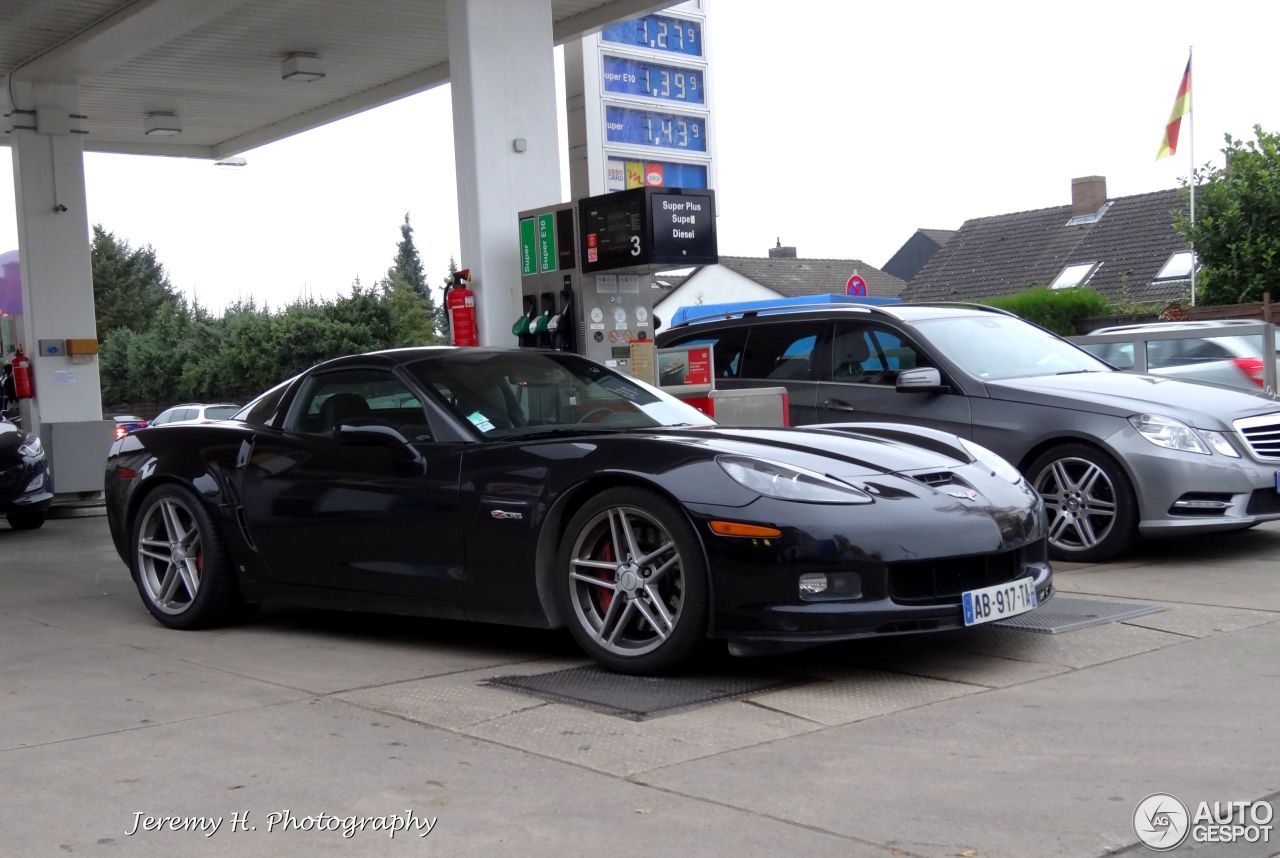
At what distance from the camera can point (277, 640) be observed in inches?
254

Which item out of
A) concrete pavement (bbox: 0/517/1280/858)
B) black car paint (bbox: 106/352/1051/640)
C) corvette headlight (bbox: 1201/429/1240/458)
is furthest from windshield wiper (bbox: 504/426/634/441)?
corvette headlight (bbox: 1201/429/1240/458)

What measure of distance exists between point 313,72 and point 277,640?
38.7 feet

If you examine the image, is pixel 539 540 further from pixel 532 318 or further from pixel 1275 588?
pixel 532 318

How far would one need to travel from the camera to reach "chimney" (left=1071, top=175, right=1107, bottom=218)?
45750 millimetres

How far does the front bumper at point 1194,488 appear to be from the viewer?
7.69 m

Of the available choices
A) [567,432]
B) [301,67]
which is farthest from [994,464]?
[301,67]

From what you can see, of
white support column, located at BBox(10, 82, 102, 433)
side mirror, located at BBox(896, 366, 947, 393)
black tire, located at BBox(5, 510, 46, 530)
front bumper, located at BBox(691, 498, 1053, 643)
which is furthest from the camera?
white support column, located at BBox(10, 82, 102, 433)

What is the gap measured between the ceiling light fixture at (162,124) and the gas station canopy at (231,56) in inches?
0.8

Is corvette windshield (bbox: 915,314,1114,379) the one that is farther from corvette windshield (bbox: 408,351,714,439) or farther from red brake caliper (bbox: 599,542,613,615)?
red brake caliper (bbox: 599,542,613,615)

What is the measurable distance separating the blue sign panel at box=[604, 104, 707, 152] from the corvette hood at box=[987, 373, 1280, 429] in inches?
265

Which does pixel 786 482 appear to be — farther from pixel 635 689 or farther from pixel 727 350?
pixel 727 350

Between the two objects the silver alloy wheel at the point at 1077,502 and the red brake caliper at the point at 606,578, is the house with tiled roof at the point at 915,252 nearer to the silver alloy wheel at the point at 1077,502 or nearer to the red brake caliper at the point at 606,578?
the silver alloy wheel at the point at 1077,502

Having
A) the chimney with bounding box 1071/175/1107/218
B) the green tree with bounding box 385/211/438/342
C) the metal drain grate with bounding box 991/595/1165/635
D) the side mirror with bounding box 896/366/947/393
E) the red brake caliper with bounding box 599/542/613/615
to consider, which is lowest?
the metal drain grate with bounding box 991/595/1165/635

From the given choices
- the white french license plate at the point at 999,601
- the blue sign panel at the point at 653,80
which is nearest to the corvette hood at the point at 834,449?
the white french license plate at the point at 999,601
